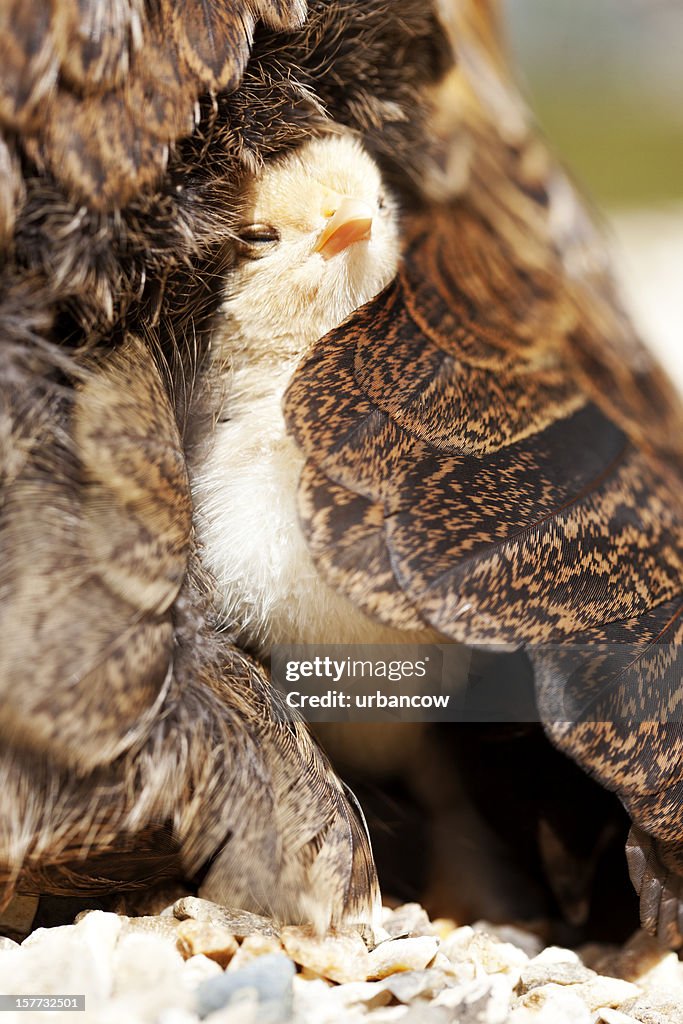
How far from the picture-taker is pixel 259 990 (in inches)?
20.3

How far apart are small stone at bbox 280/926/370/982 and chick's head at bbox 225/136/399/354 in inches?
17.0

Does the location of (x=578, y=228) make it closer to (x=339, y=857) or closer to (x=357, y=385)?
(x=357, y=385)

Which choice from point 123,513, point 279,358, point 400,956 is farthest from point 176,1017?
point 279,358

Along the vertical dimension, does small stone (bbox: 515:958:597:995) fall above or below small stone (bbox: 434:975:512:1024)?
below

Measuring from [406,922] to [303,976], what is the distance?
0.11 m

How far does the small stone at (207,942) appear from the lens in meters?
0.58

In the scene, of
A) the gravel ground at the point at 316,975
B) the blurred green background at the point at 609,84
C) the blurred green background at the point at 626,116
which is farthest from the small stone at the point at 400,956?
the blurred green background at the point at 609,84

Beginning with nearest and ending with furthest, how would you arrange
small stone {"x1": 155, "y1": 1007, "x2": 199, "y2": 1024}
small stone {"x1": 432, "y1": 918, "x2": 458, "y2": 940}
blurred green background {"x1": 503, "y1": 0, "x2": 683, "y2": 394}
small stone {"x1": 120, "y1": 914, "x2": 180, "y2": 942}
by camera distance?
small stone {"x1": 155, "y1": 1007, "x2": 199, "y2": 1024}, small stone {"x1": 120, "y1": 914, "x2": 180, "y2": 942}, small stone {"x1": 432, "y1": 918, "x2": 458, "y2": 940}, blurred green background {"x1": 503, "y1": 0, "x2": 683, "y2": 394}

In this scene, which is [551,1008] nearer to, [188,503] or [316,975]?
[316,975]

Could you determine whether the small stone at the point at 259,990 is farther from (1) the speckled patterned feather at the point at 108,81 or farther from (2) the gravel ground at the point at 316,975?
(1) the speckled patterned feather at the point at 108,81

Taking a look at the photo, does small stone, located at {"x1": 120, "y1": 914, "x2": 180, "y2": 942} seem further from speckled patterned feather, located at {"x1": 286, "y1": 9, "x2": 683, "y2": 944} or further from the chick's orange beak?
the chick's orange beak

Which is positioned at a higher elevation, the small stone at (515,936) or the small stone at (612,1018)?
the small stone at (612,1018)

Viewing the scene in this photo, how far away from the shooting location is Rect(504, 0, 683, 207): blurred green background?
1.15 m

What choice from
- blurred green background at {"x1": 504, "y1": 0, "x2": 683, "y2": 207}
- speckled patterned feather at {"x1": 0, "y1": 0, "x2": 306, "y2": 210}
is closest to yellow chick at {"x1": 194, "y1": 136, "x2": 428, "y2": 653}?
speckled patterned feather at {"x1": 0, "y1": 0, "x2": 306, "y2": 210}
